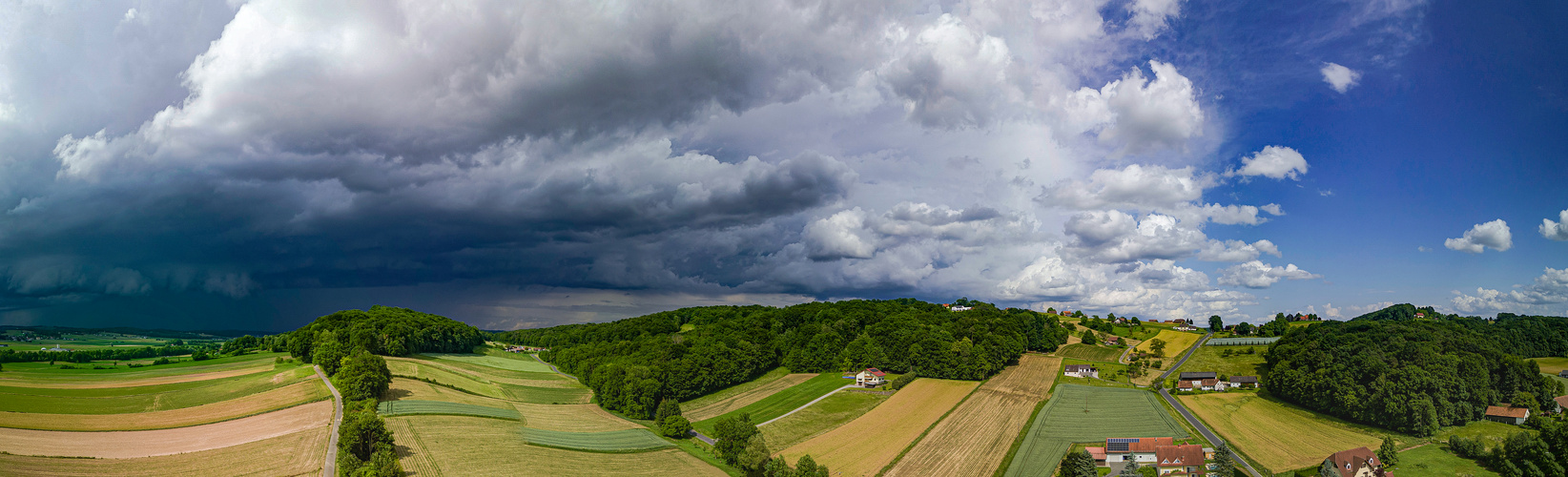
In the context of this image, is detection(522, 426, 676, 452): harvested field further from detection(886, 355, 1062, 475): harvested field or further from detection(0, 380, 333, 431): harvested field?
detection(886, 355, 1062, 475): harvested field

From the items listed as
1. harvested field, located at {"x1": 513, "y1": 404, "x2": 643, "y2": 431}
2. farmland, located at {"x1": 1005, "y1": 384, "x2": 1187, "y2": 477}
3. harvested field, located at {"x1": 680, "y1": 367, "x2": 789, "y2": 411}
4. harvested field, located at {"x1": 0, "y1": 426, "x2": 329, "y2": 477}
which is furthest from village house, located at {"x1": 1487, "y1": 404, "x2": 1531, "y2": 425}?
harvested field, located at {"x1": 0, "y1": 426, "x2": 329, "y2": 477}

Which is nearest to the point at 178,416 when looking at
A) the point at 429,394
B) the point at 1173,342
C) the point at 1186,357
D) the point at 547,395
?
the point at 429,394

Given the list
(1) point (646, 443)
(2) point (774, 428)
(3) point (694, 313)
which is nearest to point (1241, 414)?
(2) point (774, 428)

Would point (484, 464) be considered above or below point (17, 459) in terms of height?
below

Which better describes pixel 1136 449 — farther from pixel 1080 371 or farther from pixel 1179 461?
pixel 1080 371

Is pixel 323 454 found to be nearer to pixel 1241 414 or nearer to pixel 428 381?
pixel 428 381

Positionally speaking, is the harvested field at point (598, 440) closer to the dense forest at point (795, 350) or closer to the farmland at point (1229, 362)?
the dense forest at point (795, 350)

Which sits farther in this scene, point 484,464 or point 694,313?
point 694,313

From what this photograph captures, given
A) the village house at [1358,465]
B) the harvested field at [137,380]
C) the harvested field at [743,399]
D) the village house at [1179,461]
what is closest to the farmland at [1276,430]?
the village house at [1358,465]
